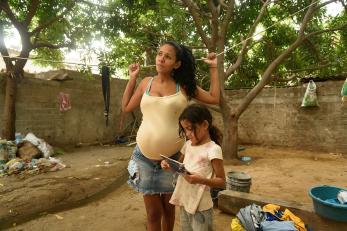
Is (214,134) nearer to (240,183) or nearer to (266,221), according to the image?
(266,221)

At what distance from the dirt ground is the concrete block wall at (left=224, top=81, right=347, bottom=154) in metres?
0.43

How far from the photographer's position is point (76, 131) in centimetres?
910

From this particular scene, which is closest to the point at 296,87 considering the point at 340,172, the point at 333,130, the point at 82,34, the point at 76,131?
the point at 333,130

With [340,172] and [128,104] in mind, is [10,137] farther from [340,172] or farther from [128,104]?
[340,172]

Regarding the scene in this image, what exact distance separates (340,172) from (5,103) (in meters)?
7.98

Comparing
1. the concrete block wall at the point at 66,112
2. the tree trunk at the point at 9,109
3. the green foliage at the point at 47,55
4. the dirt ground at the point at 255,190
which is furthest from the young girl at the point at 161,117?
the green foliage at the point at 47,55

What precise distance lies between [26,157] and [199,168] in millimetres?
5900

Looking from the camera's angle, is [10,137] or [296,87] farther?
[296,87]

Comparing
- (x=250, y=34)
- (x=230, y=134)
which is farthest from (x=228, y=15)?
(x=230, y=134)

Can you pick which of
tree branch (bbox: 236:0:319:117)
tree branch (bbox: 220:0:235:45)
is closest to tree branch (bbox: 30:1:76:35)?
tree branch (bbox: 220:0:235:45)

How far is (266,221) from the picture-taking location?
272 cm

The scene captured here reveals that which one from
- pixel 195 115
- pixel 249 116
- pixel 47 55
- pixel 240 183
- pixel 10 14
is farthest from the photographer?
pixel 249 116

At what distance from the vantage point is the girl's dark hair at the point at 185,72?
2.10m

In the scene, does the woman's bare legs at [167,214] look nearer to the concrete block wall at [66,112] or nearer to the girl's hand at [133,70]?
the girl's hand at [133,70]
